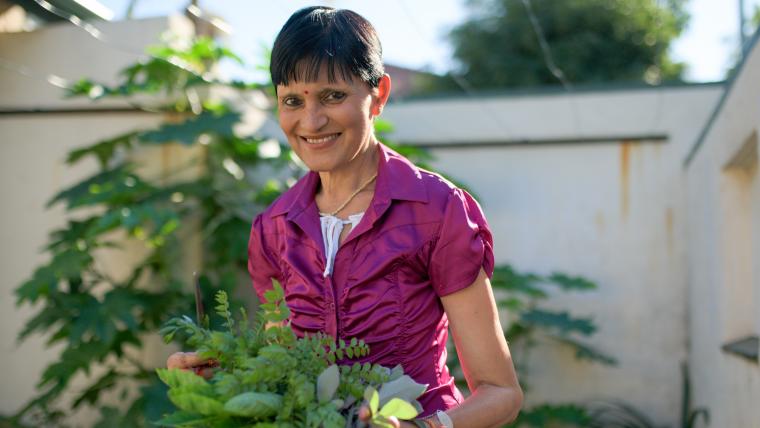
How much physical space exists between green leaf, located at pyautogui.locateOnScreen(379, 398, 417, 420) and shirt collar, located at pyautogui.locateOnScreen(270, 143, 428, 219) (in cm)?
51

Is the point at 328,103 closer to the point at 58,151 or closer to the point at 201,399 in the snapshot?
the point at 201,399

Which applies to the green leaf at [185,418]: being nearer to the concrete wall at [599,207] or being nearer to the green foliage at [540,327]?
the green foliage at [540,327]

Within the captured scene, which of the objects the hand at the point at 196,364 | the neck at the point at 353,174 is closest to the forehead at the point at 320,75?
the neck at the point at 353,174

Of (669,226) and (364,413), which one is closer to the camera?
(364,413)

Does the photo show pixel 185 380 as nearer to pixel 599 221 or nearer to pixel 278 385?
pixel 278 385

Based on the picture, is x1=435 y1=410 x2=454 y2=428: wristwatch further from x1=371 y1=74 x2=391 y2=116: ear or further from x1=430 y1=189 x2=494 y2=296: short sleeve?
x1=371 y1=74 x2=391 y2=116: ear

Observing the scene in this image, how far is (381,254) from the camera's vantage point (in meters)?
1.86

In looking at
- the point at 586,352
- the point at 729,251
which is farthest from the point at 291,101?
the point at 586,352

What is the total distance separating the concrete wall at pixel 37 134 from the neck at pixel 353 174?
14.8ft

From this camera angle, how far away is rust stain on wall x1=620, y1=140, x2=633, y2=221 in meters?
6.39

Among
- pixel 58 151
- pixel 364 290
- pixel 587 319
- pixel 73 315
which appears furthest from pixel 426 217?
pixel 58 151

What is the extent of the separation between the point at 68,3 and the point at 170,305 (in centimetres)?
242

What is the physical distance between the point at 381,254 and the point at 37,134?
17.3 ft

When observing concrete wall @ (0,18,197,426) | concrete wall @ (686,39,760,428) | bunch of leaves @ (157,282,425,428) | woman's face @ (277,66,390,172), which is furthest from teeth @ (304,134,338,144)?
concrete wall @ (0,18,197,426)
